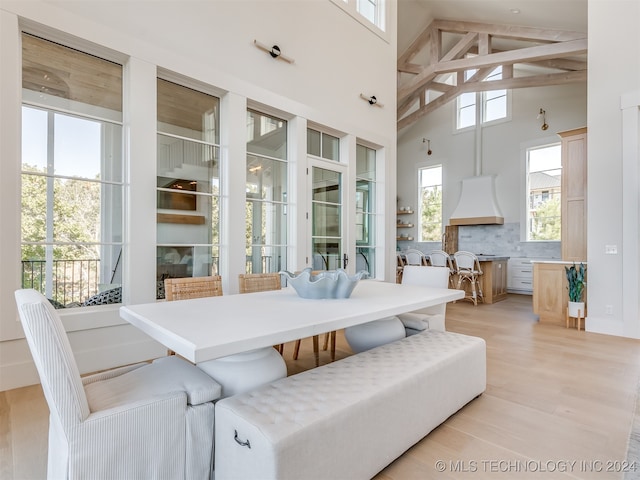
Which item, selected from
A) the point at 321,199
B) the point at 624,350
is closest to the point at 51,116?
the point at 321,199

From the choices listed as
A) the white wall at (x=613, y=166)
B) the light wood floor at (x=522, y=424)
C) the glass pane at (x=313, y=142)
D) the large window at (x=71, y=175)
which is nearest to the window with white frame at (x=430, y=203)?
the white wall at (x=613, y=166)

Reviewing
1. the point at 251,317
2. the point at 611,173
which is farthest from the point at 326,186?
the point at 611,173

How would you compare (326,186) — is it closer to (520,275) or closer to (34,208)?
(34,208)

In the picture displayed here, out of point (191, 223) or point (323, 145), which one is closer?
point (191, 223)

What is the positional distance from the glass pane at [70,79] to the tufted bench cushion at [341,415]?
2803 millimetres

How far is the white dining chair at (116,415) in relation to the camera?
1.09 meters

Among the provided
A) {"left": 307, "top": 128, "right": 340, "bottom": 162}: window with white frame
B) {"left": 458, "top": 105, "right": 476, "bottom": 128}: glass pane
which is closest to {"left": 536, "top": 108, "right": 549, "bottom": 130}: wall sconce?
{"left": 458, "top": 105, "right": 476, "bottom": 128}: glass pane

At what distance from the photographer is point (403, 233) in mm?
10148

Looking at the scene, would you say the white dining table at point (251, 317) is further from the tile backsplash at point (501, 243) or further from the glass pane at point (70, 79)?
the tile backsplash at point (501, 243)

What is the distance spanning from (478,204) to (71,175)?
26.7 feet

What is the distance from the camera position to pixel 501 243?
8.17 metres

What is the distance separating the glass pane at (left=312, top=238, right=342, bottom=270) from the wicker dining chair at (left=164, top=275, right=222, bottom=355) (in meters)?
2.11

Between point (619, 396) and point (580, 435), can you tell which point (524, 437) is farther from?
point (619, 396)

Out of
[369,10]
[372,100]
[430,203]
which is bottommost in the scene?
[430,203]
